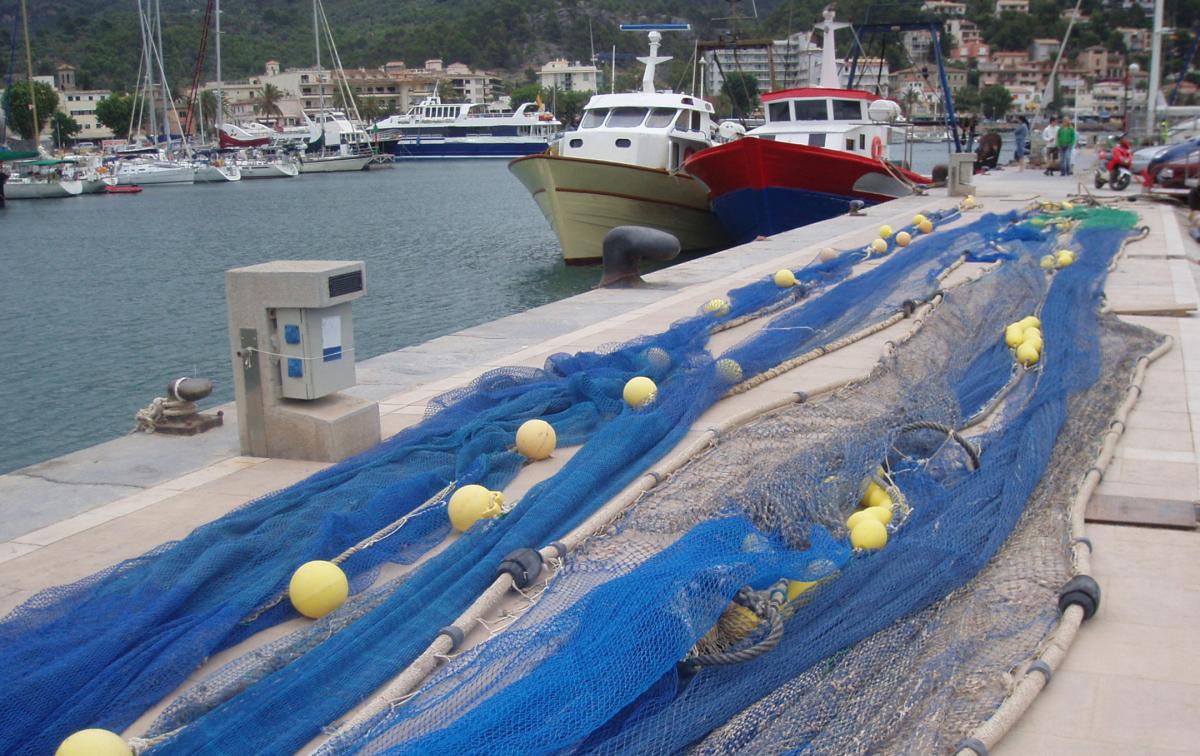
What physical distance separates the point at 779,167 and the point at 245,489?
52.1ft

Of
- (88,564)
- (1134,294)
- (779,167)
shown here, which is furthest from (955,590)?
(779,167)

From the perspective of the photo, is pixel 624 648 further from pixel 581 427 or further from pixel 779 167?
pixel 779 167

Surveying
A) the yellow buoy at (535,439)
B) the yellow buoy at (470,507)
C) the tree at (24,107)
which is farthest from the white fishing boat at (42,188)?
the yellow buoy at (470,507)

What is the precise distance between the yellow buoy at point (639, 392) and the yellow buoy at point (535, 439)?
1.97ft

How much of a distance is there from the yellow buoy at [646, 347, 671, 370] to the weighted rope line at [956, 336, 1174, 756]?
237 centimetres

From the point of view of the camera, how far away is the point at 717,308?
8.59 metres

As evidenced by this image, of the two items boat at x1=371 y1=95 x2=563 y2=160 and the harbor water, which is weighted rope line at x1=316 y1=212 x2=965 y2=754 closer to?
the harbor water

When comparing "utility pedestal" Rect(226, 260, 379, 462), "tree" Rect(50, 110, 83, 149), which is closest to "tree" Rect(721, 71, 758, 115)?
"utility pedestal" Rect(226, 260, 379, 462)

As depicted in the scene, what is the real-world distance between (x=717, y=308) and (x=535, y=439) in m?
3.67

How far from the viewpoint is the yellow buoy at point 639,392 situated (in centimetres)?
572

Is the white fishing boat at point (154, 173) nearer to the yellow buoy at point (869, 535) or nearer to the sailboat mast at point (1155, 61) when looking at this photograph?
the sailboat mast at point (1155, 61)

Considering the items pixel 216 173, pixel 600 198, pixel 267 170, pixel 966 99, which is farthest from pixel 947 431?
pixel 966 99

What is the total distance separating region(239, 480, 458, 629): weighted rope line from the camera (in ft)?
12.3

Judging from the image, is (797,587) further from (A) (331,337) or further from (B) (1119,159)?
(B) (1119,159)
